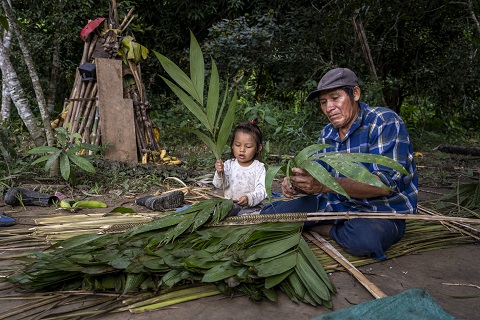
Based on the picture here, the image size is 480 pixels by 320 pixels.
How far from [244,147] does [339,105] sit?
837 millimetres

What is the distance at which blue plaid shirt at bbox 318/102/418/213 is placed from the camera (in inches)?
94.3

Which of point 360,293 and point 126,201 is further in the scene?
point 126,201

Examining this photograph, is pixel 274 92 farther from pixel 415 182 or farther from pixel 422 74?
pixel 415 182

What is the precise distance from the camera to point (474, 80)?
730 cm

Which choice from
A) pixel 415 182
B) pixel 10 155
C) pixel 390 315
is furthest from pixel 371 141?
pixel 10 155

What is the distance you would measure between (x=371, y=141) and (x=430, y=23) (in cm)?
551

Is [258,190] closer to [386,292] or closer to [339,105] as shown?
[339,105]

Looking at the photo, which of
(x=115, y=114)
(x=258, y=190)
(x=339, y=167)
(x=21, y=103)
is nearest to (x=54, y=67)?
(x=115, y=114)

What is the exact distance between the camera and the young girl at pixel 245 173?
3.08 m

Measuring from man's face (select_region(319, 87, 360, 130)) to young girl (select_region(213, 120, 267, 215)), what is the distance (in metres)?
0.67

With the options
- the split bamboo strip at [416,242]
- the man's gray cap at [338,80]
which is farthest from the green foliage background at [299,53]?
the man's gray cap at [338,80]

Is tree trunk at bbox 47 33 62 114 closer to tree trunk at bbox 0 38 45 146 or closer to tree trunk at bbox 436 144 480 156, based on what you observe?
tree trunk at bbox 0 38 45 146

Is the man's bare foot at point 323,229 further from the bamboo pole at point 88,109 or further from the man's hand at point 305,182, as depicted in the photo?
the bamboo pole at point 88,109

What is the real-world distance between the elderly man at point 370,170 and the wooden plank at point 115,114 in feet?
11.1
